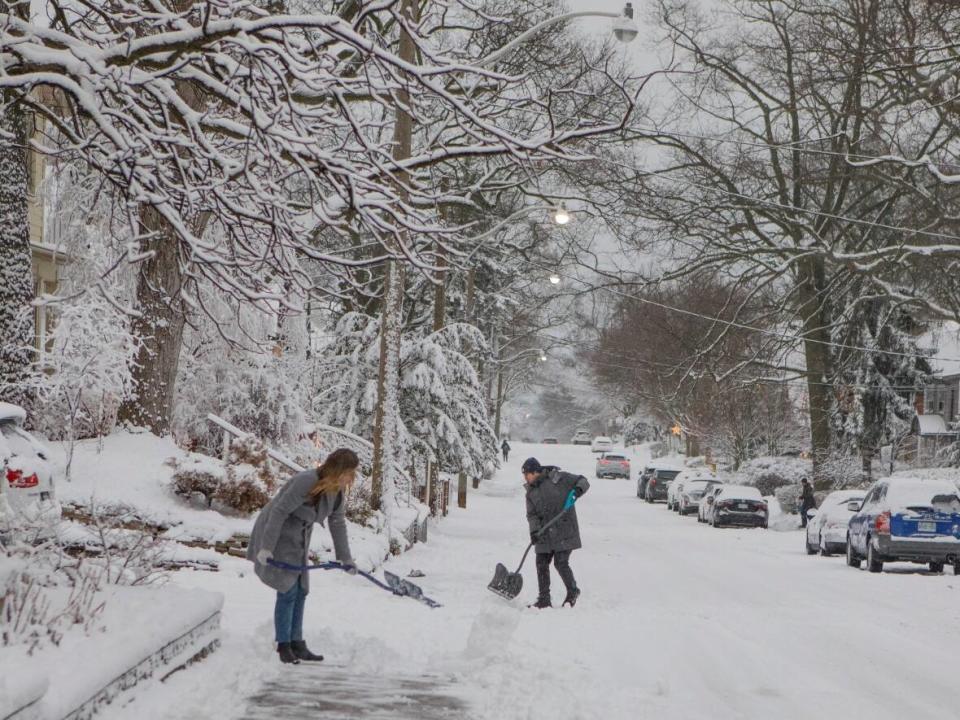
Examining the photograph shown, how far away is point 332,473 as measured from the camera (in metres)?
9.55

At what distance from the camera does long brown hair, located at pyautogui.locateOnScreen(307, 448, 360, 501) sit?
9.54 meters

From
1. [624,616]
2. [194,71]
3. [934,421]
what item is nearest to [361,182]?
[194,71]

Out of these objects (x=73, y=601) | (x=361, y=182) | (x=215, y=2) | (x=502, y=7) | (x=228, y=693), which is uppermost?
(x=502, y=7)

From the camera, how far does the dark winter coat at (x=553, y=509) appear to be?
15070 mm

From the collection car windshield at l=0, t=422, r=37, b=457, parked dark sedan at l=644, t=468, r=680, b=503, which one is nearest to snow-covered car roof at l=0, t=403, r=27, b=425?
car windshield at l=0, t=422, r=37, b=457

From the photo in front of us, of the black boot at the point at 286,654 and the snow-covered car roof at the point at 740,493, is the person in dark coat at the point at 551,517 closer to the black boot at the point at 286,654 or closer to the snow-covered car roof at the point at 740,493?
the black boot at the point at 286,654

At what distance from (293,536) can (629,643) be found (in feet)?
11.5

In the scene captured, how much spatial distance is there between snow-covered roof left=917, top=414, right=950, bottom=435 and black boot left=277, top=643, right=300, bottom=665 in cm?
5737

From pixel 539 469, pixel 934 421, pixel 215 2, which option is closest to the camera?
pixel 215 2

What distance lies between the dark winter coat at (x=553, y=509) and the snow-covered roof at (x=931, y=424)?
5094cm

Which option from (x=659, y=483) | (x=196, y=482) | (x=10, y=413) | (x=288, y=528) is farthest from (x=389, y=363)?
(x=659, y=483)

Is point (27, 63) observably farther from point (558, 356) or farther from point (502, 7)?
point (558, 356)

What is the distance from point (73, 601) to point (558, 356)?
82.0m

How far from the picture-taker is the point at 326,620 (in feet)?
39.6
